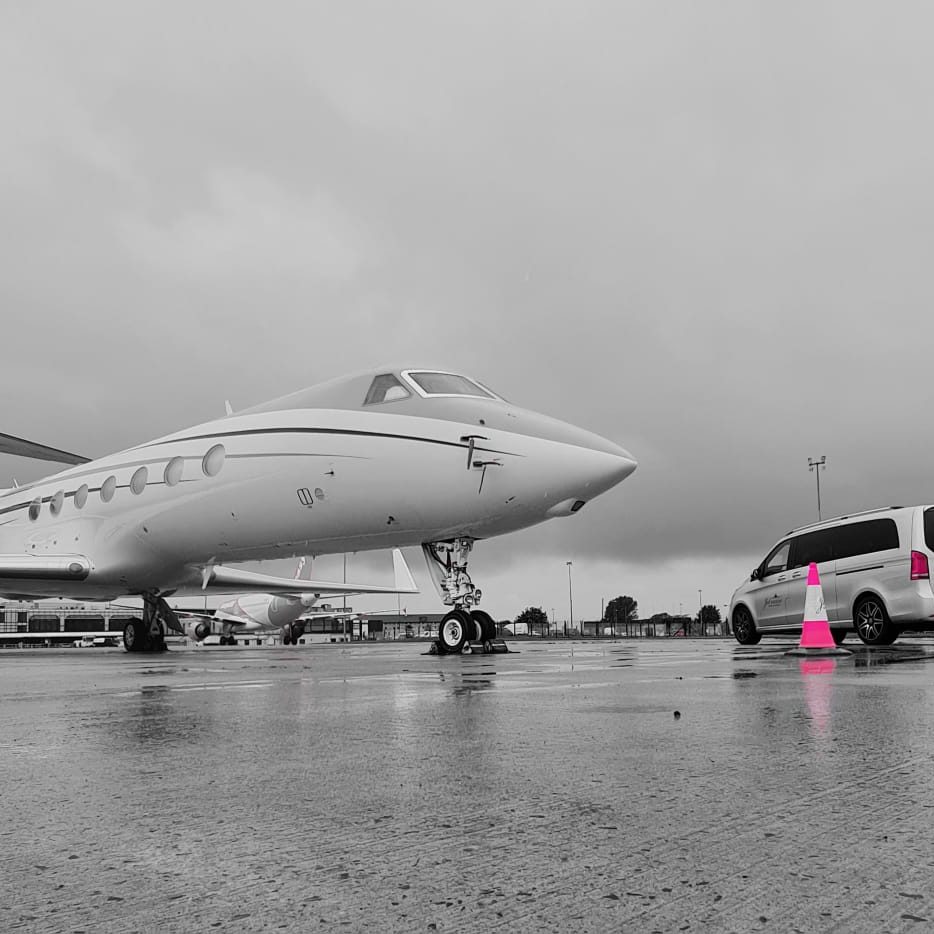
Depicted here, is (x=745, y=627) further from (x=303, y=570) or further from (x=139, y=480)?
(x=303, y=570)

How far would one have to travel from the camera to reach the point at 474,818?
2.16 metres

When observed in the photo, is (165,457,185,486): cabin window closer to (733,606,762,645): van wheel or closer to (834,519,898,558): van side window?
(733,606,762,645): van wheel

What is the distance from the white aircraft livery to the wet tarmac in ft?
23.2

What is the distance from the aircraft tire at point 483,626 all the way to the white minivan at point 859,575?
4.66 meters

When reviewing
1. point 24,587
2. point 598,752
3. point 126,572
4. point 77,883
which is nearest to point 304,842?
point 77,883

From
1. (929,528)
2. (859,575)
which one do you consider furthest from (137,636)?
(929,528)

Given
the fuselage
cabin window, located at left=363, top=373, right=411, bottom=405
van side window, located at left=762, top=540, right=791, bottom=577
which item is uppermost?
cabin window, located at left=363, top=373, right=411, bottom=405

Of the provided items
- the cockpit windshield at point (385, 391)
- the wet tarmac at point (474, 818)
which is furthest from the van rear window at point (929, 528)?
the wet tarmac at point (474, 818)

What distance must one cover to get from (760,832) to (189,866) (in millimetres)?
1181

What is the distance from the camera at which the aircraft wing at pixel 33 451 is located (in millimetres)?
19672

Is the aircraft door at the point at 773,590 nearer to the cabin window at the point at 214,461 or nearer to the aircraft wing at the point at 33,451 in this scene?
the cabin window at the point at 214,461

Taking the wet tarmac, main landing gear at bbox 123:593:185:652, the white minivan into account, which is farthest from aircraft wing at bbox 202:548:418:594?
the wet tarmac

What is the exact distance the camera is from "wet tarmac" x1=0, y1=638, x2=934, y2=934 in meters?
1.51

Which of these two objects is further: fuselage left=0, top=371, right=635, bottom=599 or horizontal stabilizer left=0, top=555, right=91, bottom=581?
horizontal stabilizer left=0, top=555, right=91, bottom=581
